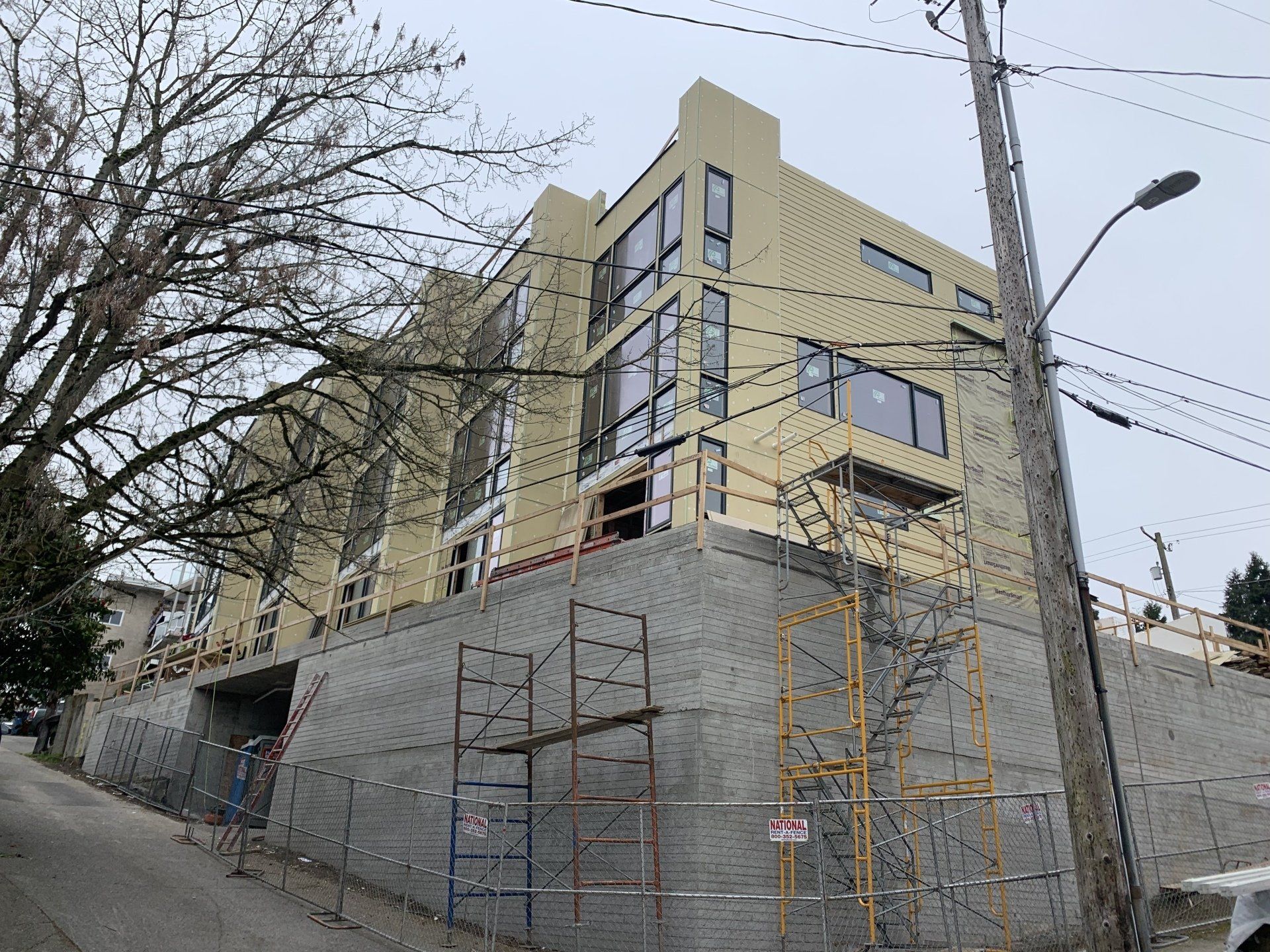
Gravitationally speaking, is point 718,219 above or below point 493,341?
above

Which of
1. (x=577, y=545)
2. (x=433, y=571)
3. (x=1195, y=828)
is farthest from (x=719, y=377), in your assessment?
(x=1195, y=828)

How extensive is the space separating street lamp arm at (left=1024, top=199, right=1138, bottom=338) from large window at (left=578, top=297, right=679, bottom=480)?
8.79 m

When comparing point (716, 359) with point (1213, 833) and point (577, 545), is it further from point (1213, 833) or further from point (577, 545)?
point (1213, 833)

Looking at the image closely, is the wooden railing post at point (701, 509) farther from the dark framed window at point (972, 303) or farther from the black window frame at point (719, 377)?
the dark framed window at point (972, 303)

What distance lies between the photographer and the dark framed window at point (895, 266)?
75.7 feet

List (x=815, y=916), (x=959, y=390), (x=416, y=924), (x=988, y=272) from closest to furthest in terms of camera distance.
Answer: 1. (x=815, y=916)
2. (x=416, y=924)
3. (x=959, y=390)
4. (x=988, y=272)

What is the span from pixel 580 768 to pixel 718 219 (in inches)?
460

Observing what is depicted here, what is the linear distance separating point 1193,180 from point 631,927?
9.59 meters

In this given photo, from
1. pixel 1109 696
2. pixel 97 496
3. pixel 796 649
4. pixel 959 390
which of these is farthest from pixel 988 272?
pixel 97 496

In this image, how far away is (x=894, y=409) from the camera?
21875 mm

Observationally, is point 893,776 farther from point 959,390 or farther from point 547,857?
point 959,390

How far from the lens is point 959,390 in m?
23.9

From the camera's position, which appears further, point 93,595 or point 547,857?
point 93,595

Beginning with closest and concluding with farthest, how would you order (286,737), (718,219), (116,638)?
(286,737), (718,219), (116,638)
